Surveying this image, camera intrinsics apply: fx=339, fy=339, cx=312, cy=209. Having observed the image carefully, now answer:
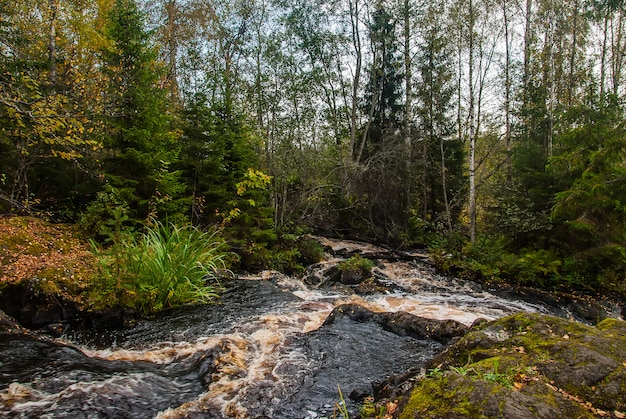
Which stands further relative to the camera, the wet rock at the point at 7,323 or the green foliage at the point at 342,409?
the wet rock at the point at 7,323

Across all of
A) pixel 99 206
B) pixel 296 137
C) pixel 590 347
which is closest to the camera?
pixel 590 347

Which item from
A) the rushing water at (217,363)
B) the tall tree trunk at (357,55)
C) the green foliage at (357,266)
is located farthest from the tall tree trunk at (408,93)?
the rushing water at (217,363)

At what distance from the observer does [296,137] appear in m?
13.8

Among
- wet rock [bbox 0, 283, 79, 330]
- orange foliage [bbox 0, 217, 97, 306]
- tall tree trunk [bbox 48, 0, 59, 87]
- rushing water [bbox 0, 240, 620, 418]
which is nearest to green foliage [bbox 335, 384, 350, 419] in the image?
rushing water [bbox 0, 240, 620, 418]

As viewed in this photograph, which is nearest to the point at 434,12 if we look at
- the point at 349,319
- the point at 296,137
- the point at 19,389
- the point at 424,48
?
the point at 424,48

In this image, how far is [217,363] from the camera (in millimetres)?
3855

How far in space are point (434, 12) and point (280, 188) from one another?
10660 mm

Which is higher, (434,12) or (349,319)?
(434,12)

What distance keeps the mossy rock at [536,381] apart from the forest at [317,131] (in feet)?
16.3

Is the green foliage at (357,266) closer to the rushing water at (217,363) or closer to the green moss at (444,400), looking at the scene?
the rushing water at (217,363)

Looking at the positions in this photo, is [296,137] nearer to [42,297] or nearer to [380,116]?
[380,116]

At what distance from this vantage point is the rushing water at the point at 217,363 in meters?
3.02

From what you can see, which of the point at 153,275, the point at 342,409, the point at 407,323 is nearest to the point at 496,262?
the point at 407,323

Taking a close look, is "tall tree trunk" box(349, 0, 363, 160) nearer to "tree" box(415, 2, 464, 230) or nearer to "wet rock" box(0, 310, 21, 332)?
"tree" box(415, 2, 464, 230)
